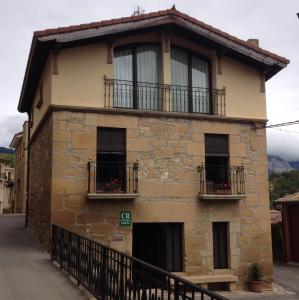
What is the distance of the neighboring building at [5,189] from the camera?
163 ft

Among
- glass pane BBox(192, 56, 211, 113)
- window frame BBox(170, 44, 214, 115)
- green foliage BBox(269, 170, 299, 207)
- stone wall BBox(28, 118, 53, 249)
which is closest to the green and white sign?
stone wall BBox(28, 118, 53, 249)

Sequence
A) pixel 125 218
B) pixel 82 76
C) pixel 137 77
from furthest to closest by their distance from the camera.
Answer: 1. pixel 137 77
2. pixel 82 76
3. pixel 125 218

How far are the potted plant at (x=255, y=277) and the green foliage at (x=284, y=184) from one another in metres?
24.4

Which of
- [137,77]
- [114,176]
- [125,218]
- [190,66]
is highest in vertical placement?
[190,66]

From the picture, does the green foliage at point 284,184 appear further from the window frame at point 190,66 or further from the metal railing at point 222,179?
the window frame at point 190,66

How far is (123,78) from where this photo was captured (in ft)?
44.2

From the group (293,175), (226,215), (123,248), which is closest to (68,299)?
(123,248)

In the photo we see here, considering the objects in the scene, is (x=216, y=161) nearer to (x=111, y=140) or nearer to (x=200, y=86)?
(x=200, y=86)

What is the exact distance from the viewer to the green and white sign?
12461 millimetres

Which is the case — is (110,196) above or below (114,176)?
below

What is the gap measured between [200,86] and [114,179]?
4115 mm

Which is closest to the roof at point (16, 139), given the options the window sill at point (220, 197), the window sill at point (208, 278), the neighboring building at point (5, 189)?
the neighboring building at point (5, 189)

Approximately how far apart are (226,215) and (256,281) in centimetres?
206

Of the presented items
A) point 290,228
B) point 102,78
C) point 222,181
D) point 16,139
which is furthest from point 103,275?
point 16,139
